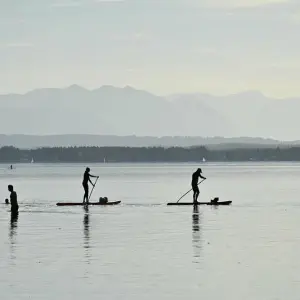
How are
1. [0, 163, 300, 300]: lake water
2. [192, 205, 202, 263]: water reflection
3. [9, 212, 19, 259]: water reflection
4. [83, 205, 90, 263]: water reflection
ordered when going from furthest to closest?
[83, 205, 90, 263]: water reflection, [9, 212, 19, 259]: water reflection, [192, 205, 202, 263]: water reflection, [0, 163, 300, 300]: lake water

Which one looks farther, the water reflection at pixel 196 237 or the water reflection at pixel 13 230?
the water reflection at pixel 13 230

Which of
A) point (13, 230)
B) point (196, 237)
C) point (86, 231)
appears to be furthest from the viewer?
point (13, 230)

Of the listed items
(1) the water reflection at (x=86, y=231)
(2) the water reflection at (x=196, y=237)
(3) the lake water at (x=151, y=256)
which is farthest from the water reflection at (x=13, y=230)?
(2) the water reflection at (x=196, y=237)

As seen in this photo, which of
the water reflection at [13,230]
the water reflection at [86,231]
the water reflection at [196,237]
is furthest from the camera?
the water reflection at [86,231]

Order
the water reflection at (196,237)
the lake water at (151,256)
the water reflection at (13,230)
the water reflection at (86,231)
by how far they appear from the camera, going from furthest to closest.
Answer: the water reflection at (86,231)
the water reflection at (13,230)
the water reflection at (196,237)
the lake water at (151,256)

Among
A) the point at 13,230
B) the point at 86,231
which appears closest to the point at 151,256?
the point at 86,231

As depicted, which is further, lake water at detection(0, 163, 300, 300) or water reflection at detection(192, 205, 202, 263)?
water reflection at detection(192, 205, 202, 263)

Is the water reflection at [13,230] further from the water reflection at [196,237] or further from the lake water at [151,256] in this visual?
the water reflection at [196,237]

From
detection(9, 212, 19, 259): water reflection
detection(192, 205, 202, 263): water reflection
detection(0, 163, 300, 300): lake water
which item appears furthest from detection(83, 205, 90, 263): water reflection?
detection(192, 205, 202, 263): water reflection

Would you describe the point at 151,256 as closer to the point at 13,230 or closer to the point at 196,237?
the point at 196,237

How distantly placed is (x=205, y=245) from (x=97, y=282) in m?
7.26

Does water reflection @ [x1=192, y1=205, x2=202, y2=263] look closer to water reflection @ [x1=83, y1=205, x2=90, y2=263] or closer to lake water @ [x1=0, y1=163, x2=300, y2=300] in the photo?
lake water @ [x1=0, y1=163, x2=300, y2=300]

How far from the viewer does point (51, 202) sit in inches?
2073

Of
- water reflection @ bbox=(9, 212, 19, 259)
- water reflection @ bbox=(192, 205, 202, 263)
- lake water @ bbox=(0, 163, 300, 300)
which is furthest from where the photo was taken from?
water reflection @ bbox=(9, 212, 19, 259)
